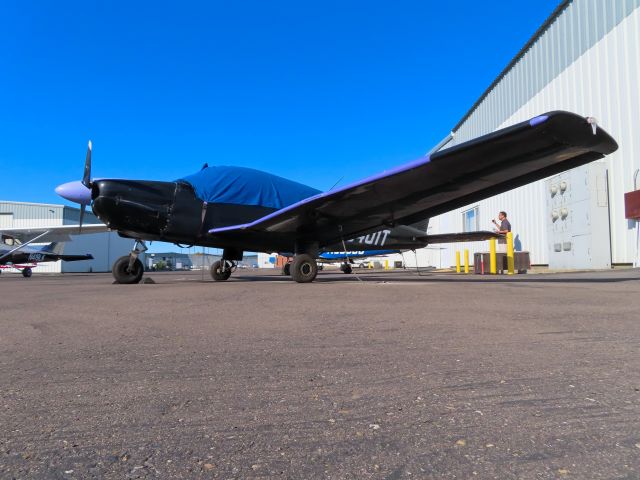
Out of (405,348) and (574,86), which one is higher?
(574,86)

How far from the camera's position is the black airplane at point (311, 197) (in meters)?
4.95

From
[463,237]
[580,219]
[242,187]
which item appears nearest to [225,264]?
[242,187]

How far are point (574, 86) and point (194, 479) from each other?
15.7 m

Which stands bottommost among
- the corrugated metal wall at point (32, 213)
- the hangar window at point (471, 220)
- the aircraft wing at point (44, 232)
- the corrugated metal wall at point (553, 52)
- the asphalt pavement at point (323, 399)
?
the asphalt pavement at point (323, 399)

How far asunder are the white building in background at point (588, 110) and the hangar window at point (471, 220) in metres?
4.07

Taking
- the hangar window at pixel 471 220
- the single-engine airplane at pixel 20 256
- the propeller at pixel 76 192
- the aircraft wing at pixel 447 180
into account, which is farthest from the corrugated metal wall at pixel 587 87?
the single-engine airplane at pixel 20 256

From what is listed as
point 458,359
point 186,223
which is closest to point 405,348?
point 458,359

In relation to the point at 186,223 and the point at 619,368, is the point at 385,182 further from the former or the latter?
the point at 619,368

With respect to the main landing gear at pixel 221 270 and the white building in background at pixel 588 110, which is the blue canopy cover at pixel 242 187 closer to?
the main landing gear at pixel 221 270

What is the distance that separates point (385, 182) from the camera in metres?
5.85

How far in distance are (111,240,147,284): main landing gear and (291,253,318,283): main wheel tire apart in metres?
2.94

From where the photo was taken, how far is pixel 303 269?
286 inches

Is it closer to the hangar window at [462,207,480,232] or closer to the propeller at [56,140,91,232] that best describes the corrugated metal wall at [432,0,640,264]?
the hangar window at [462,207,480,232]

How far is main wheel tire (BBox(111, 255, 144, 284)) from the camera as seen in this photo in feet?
24.7
